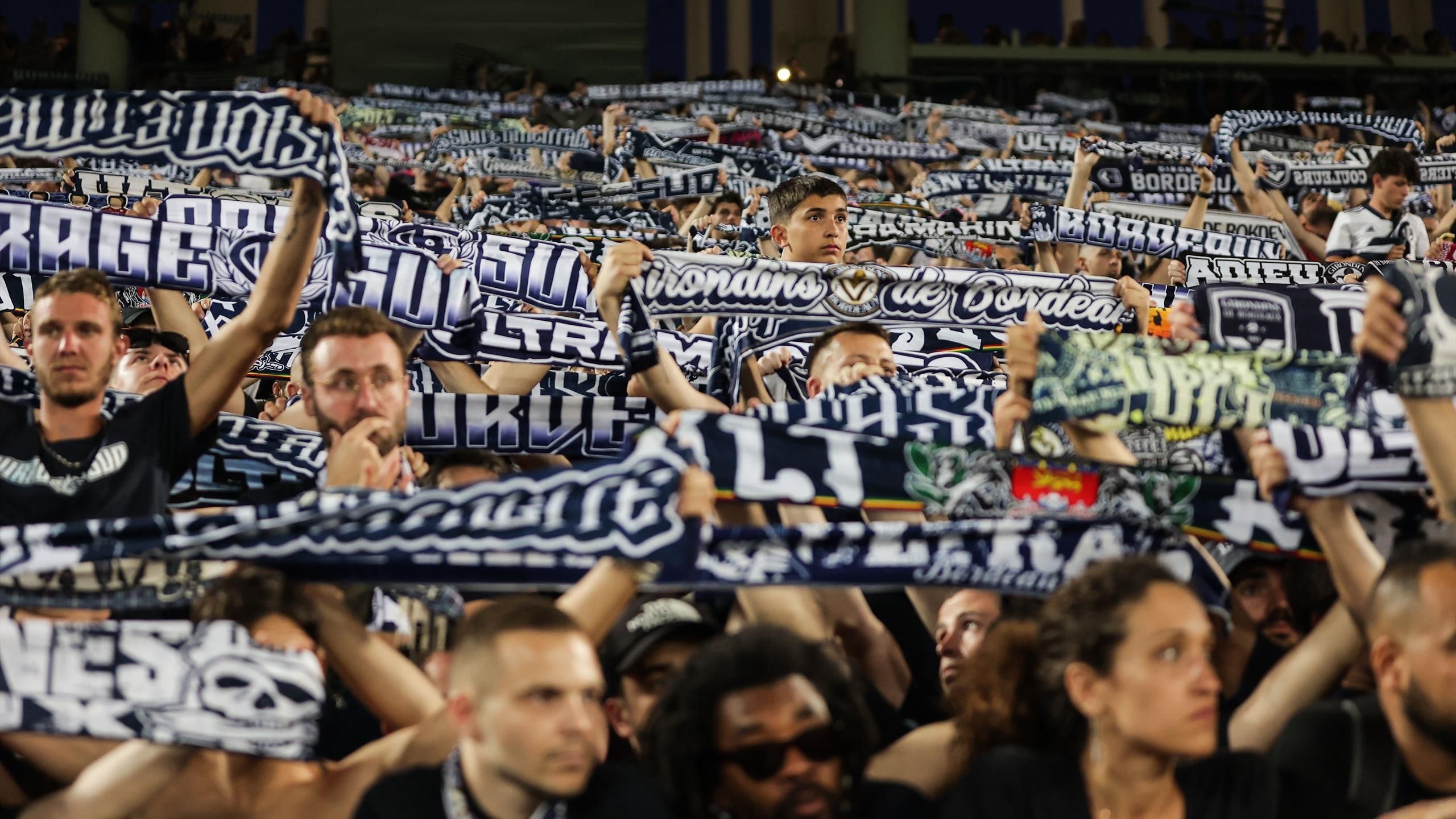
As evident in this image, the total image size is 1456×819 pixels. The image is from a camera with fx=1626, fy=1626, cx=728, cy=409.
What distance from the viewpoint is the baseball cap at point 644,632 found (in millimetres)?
3125

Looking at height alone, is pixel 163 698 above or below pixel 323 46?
below

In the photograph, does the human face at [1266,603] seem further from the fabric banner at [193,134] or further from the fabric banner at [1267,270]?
the fabric banner at [1267,270]

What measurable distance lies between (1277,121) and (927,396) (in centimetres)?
639

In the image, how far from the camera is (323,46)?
19312 mm

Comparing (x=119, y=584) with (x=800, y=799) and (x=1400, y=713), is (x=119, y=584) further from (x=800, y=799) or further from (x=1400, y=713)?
(x=1400, y=713)

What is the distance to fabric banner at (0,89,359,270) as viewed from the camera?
383cm

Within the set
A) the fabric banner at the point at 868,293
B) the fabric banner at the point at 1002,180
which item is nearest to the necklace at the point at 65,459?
the fabric banner at the point at 868,293

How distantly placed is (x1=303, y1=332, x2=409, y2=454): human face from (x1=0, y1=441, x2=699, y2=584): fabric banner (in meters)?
0.75

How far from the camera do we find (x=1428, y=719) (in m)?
2.70

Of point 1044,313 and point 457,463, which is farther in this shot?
point 1044,313

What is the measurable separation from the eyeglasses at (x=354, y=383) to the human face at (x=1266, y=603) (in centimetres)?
193

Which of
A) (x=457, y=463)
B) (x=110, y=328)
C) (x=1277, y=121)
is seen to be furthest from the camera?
(x=1277, y=121)

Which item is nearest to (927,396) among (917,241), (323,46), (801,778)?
(801,778)

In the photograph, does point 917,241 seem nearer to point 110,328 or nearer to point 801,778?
point 110,328
